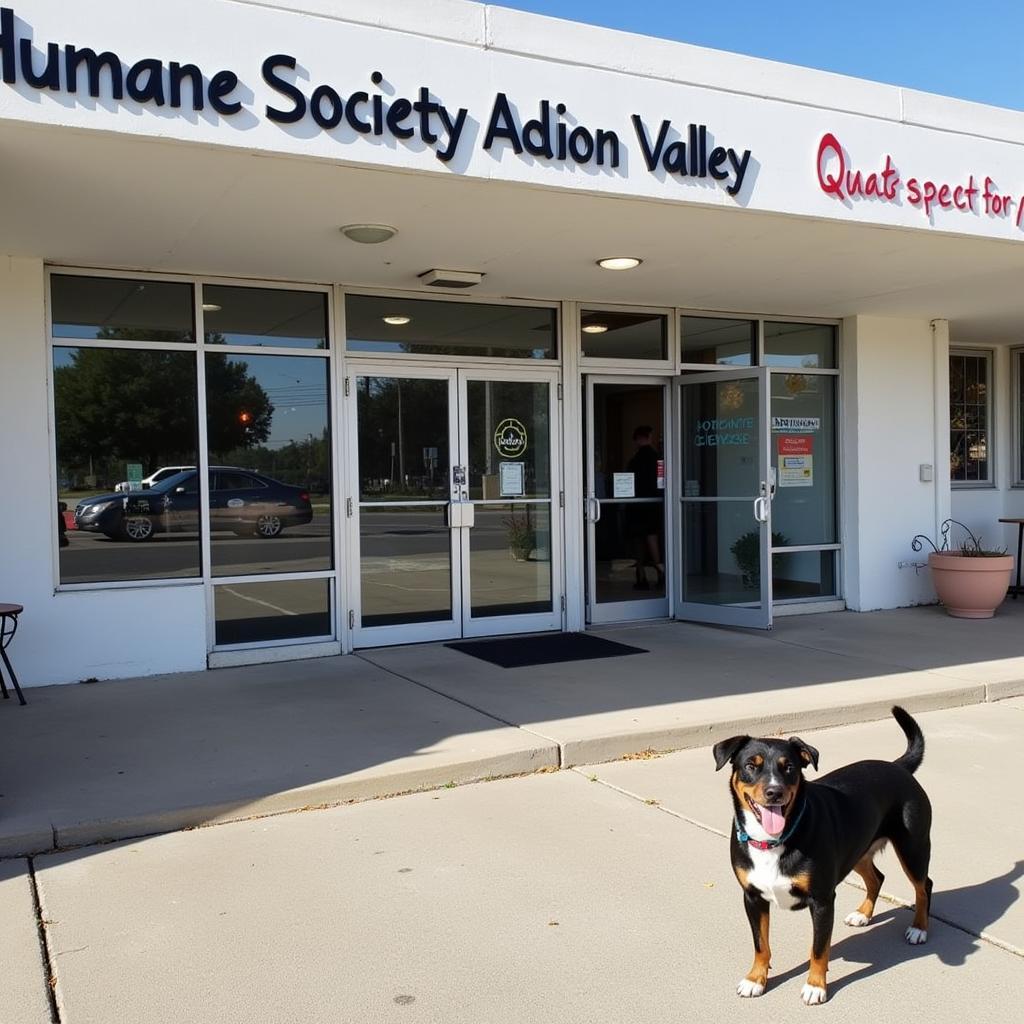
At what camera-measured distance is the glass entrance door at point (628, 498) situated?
9.97 m

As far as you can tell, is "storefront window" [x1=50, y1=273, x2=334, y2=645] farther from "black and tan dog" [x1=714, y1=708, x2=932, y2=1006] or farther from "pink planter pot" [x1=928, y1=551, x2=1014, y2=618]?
"pink planter pot" [x1=928, y1=551, x2=1014, y2=618]

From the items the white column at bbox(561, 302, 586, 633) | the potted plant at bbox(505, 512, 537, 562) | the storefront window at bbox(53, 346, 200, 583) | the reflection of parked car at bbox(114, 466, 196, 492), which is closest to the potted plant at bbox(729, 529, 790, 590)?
the white column at bbox(561, 302, 586, 633)

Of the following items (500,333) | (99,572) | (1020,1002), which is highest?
(500,333)

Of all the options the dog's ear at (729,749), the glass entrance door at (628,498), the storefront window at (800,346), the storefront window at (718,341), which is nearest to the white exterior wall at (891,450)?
the storefront window at (800,346)

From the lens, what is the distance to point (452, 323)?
360 inches

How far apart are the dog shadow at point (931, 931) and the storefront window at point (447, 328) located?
5939mm

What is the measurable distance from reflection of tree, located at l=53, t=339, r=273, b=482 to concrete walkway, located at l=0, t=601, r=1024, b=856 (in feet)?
5.57

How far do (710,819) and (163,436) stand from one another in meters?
5.07

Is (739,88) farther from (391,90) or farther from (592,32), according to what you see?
(391,90)

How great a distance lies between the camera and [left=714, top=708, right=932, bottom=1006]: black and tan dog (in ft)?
10.3

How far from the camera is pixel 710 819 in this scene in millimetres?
4961

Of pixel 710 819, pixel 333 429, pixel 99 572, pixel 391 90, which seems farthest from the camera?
pixel 333 429

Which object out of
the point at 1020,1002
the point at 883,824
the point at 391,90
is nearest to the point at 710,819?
the point at 883,824

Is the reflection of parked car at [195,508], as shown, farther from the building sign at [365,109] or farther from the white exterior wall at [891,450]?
the white exterior wall at [891,450]
